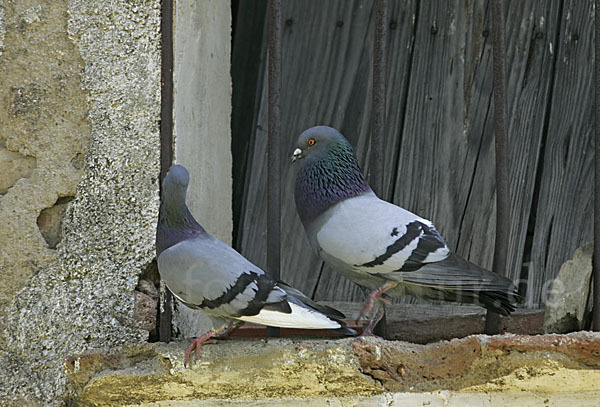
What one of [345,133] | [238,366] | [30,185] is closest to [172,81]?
[30,185]

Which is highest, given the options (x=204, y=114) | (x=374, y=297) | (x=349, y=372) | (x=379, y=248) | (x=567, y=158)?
(x=204, y=114)

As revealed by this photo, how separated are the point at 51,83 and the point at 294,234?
0.99 metres

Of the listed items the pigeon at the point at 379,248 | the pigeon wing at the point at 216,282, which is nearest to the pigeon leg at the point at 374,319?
the pigeon at the point at 379,248

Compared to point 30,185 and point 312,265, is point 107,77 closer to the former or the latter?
point 30,185

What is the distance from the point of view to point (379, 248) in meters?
1.68

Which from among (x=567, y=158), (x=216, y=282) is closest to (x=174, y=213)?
(x=216, y=282)

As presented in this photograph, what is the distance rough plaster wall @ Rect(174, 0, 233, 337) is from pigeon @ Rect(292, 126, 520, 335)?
298mm

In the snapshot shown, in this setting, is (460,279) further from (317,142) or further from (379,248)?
(317,142)

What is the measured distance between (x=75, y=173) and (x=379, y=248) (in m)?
0.71

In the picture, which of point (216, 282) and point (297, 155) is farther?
point (297, 155)

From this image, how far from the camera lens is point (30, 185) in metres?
1.78

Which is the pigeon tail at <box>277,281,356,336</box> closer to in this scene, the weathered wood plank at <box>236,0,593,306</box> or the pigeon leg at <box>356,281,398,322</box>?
the pigeon leg at <box>356,281,398,322</box>

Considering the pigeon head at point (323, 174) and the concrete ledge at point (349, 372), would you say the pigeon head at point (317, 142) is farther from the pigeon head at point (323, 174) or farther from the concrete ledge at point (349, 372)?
the concrete ledge at point (349, 372)

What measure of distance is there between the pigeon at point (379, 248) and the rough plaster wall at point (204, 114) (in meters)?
0.30
